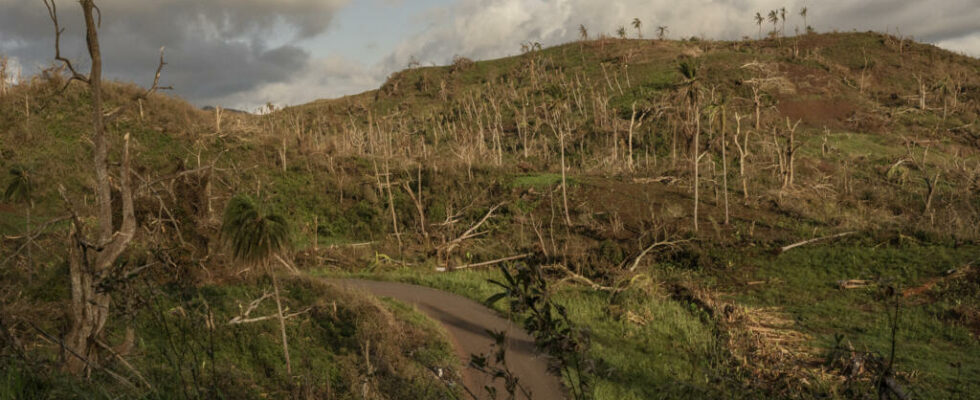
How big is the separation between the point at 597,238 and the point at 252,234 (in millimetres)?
20047

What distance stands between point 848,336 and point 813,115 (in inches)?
1835

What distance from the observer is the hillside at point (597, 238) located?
1158 cm

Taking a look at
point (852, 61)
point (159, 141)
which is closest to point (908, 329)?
point (159, 141)

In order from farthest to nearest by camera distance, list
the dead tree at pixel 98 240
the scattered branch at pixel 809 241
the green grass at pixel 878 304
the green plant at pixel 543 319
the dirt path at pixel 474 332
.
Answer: the scattered branch at pixel 809 241 < the green grass at pixel 878 304 < the dirt path at pixel 474 332 < the dead tree at pixel 98 240 < the green plant at pixel 543 319

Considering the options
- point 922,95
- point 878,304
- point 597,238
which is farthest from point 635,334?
point 922,95

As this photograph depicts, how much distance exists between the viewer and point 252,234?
12.2 meters

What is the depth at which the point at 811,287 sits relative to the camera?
2189 cm

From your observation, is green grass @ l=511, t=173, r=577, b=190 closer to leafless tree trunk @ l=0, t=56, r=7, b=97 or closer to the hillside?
the hillside

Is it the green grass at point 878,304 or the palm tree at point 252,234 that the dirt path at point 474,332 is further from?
the green grass at point 878,304

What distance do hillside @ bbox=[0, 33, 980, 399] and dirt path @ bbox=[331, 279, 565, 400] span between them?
0.95 meters

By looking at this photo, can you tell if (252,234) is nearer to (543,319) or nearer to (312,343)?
(312,343)

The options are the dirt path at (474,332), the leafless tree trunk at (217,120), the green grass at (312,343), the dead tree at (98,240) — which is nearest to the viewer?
the dead tree at (98,240)

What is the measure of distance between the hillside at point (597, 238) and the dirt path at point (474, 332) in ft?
3.11

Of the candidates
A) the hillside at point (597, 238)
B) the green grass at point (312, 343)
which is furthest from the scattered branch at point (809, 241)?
the green grass at point (312, 343)
